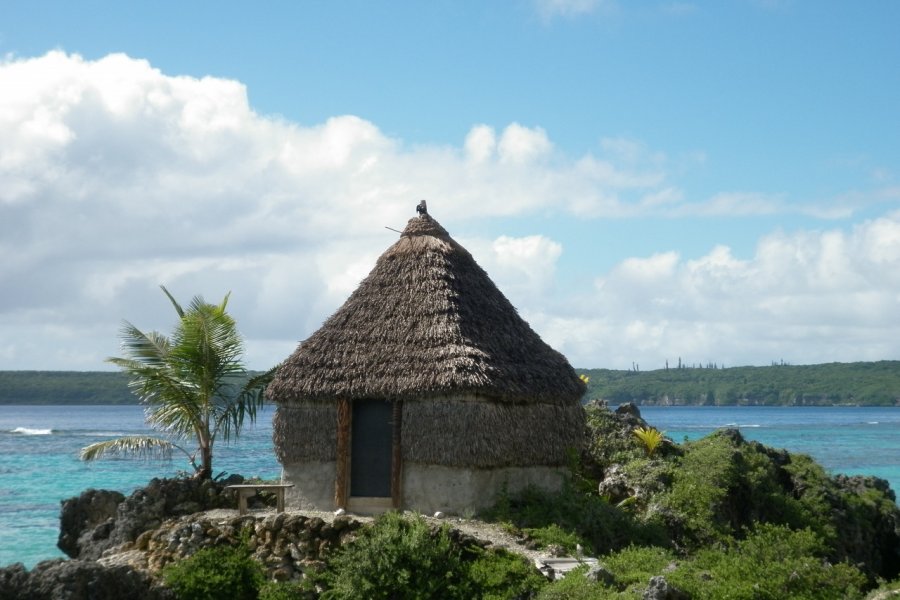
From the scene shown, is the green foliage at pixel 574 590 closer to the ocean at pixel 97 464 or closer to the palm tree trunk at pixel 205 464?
the palm tree trunk at pixel 205 464

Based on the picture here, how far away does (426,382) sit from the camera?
1794 cm

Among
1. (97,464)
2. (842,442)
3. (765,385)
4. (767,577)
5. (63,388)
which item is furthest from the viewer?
(765,385)

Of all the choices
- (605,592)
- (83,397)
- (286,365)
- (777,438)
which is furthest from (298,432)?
(83,397)

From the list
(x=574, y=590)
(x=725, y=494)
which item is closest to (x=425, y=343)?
(x=574, y=590)

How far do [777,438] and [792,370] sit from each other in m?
67.2

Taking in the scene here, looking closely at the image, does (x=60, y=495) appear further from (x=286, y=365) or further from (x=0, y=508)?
(x=286, y=365)

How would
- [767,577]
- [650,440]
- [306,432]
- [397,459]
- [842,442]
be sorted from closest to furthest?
[767,577], [397,459], [306,432], [650,440], [842,442]

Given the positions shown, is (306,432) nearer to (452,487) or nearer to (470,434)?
(452,487)

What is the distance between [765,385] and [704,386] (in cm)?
759

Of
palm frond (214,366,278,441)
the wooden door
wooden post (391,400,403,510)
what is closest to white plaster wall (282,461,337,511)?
Answer: the wooden door

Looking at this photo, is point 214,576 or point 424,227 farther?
point 424,227

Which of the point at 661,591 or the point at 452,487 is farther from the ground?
the point at 452,487

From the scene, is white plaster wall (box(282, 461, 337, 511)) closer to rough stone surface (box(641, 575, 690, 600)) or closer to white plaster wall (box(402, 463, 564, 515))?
white plaster wall (box(402, 463, 564, 515))

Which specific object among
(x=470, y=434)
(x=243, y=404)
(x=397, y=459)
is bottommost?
(x=397, y=459)
